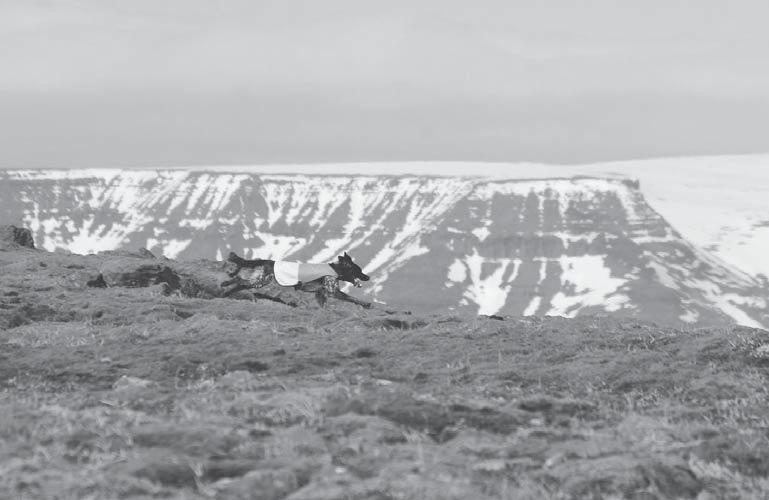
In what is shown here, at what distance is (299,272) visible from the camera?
3228 cm

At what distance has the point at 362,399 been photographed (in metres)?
13.9

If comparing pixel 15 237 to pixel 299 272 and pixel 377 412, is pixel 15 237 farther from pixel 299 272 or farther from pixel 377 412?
pixel 377 412

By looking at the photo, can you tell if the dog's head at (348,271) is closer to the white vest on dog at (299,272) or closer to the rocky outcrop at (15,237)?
the white vest on dog at (299,272)

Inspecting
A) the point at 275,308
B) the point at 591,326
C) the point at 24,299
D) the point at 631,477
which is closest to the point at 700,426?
the point at 631,477

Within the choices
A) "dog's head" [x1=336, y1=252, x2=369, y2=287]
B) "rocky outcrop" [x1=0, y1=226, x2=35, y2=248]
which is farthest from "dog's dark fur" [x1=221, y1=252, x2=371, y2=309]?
"rocky outcrop" [x1=0, y1=226, x2=35, y2=248]

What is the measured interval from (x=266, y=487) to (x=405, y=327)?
14.4 metres

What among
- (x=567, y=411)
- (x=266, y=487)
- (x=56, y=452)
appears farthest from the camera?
(x=567, y=411)

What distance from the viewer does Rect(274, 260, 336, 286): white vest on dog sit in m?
32.3

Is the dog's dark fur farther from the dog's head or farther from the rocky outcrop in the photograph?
the rocky outcrop

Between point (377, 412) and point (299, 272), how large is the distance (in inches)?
753

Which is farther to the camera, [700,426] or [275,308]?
[275,308]

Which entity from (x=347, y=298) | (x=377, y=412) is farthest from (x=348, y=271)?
(x=377, y=412)

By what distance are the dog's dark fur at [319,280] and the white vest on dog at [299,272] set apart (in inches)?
6.2

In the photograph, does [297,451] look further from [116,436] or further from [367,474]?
[116,436]
